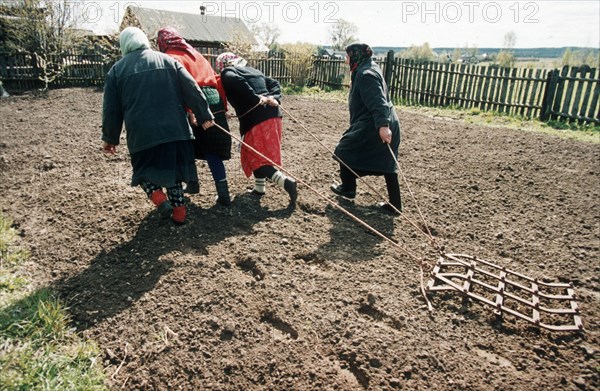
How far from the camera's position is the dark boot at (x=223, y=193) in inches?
159

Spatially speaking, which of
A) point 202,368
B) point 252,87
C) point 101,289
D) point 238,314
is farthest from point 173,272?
point 252,87

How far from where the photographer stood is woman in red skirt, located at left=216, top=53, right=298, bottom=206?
149 inches

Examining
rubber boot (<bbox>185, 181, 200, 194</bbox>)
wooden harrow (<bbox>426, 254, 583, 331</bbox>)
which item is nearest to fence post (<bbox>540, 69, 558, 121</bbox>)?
wooden harrow (<bbox>426, 254, 583, 331</bbox>)

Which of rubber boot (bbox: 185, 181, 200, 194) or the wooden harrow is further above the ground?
rubber boot (bbox: 185, 181, 200, 194)

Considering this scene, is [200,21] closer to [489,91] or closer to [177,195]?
[489,91]

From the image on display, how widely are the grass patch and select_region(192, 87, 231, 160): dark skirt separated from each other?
1.76 metres

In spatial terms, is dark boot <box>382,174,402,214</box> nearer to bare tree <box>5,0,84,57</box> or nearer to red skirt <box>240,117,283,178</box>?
red skirt <box>240,117,283,178</box>

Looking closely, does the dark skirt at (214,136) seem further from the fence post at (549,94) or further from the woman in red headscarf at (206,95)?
the fence post at (549,94)

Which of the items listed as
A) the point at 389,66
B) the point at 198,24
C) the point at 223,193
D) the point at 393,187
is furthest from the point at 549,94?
the point at 198,24

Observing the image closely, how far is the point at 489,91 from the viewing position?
10.6 metres

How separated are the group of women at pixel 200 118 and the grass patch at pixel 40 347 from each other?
1.15 meters

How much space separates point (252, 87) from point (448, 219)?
2.40m

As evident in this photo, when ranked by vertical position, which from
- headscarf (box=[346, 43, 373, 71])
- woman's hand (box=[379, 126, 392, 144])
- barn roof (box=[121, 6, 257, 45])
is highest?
barn roof (box=[121, 6, 257, 45])

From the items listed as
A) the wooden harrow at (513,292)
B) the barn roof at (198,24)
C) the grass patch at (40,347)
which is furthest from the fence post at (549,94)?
the barn roof at (198,24)
